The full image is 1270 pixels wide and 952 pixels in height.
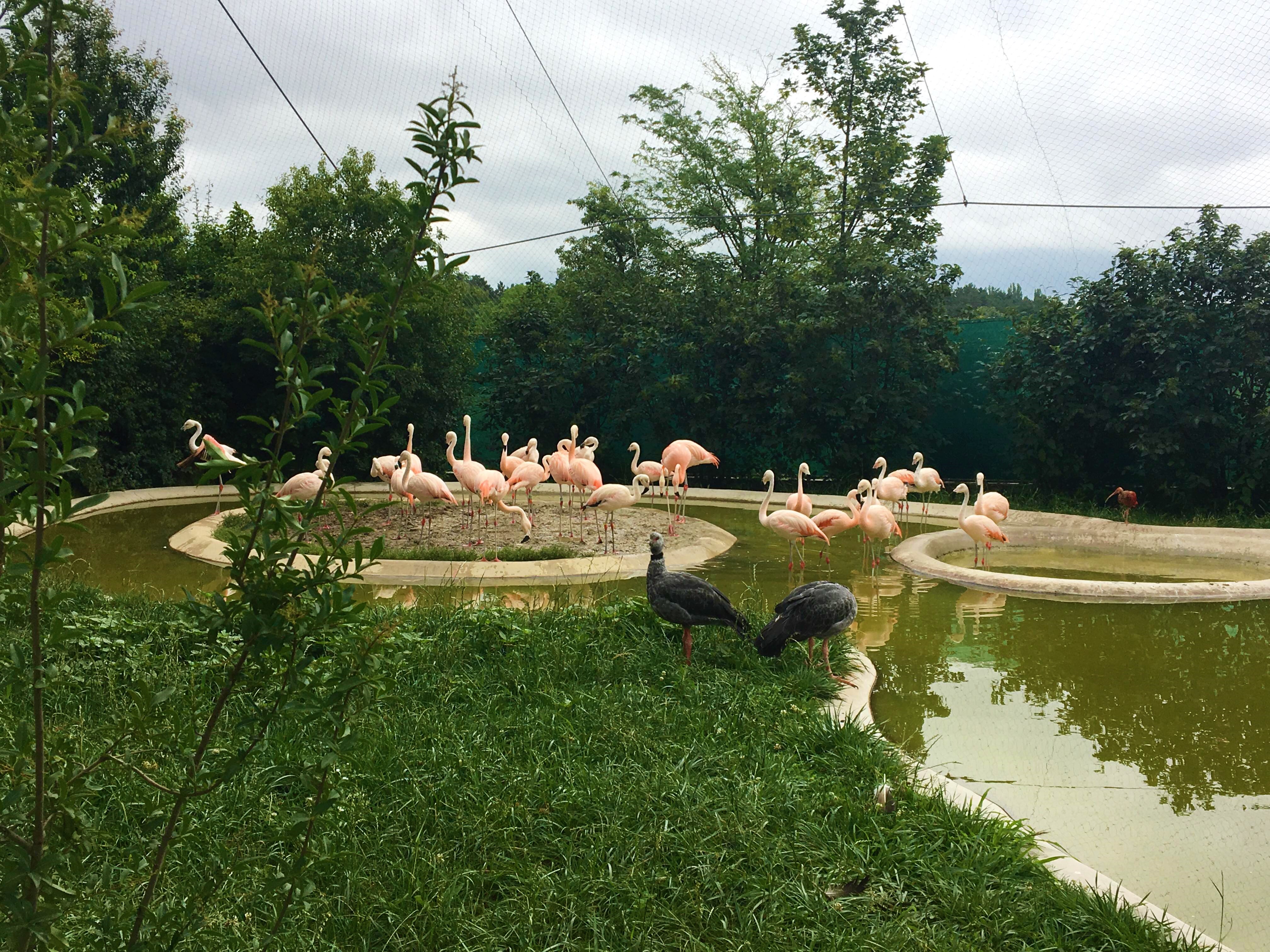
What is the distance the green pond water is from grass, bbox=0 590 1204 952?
22.1 inches

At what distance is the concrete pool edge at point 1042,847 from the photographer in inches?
96.7

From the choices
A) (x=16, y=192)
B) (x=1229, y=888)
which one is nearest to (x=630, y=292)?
(x=1229, y=888)

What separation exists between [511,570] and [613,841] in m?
4.36

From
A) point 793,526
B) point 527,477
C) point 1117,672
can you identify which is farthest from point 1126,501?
point 527,477

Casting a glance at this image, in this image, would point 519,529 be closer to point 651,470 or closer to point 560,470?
point 560,470

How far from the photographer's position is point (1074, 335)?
11.0 metres

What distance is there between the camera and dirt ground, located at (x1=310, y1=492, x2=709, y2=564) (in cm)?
817

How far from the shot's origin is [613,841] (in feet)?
8.88

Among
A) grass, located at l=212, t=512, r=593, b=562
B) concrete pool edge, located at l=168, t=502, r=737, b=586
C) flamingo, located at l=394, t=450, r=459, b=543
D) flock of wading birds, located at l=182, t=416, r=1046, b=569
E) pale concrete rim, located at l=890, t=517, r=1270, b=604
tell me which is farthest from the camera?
flamingo, located at l=394, t=450, r=459, b=543

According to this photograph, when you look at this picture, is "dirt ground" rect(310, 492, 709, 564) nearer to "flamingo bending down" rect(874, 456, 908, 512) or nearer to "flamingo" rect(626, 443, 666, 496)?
"flamingo" rect(626, 443, 666, 496)

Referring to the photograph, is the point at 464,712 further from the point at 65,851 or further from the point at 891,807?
the point at 65,851

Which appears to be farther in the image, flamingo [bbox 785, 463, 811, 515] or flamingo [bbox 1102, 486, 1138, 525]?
flamingo [bbox 1102, 486, 1138, 525]

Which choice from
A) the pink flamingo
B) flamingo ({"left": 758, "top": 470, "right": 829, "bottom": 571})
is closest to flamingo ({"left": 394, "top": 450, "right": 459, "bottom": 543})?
flamingo ({"left": 758, "top": 470, "right": 829, "bottom": 571})

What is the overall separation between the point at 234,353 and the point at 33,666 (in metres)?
12.8
